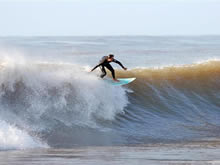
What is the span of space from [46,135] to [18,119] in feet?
3.62

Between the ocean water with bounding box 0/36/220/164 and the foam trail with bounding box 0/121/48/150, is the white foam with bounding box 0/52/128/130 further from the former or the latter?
the foam trail with bounding box 0/121/48/150

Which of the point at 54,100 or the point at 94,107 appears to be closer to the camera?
the point at 54,100

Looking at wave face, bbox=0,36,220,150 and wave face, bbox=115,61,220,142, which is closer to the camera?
wave face, bbox=0,36,220,150

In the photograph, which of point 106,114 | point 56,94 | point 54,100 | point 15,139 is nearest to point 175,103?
point 106,114

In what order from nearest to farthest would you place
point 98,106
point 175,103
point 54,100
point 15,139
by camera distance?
1. point 15,139
2. point 54,100
3. point 98,106
4. point 175,103

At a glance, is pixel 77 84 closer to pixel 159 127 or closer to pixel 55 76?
pixel 55 76

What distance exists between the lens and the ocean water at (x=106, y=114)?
11.0m

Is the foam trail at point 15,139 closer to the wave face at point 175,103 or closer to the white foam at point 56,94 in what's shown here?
the white foam at point 56,94

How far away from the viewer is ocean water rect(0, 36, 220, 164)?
11.0m

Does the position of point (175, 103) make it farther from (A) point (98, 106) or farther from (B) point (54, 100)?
(B) point (54, 100)

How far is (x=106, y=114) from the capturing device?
607 inches

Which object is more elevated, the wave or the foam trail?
the wave

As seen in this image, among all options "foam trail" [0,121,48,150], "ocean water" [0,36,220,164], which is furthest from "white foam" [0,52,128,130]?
"foam trail" [0,121,48,150]

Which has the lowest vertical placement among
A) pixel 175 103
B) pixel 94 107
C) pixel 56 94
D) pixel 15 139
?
pixel 15 139
